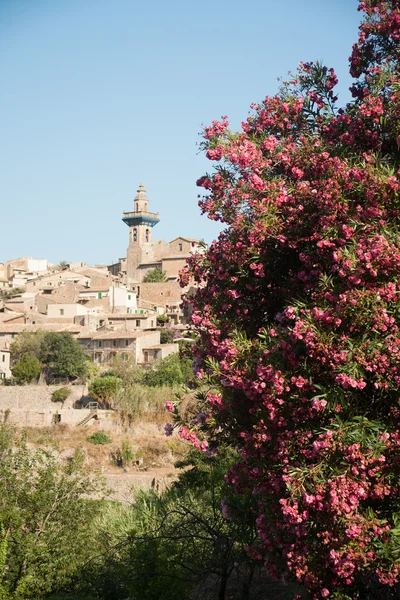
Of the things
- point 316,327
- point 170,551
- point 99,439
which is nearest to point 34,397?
point 99,439

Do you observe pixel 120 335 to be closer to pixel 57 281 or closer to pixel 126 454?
pixel 126 454

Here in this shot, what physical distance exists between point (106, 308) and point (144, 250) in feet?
113

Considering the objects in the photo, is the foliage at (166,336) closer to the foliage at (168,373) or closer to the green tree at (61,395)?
the foliage at (168,373)

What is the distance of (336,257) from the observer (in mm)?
6699

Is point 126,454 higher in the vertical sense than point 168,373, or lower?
lower

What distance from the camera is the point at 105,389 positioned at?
44531 mm

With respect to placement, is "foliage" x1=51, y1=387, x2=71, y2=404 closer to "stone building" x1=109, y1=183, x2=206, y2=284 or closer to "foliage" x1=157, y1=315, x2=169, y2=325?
"foliage" x1=157, y1=315, x2=169, y2=325

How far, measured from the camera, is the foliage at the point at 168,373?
1779 inches

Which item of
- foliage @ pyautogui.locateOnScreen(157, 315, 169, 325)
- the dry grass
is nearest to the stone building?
foliage @ pyautogui.locateOnScreen(157, 315, 169, 325)

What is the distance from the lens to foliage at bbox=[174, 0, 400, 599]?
20.4 ft

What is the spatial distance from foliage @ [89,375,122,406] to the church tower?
4872 cm

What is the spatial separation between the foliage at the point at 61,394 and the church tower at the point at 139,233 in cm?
4775

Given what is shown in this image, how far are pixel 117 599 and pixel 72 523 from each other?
2646 millimetres

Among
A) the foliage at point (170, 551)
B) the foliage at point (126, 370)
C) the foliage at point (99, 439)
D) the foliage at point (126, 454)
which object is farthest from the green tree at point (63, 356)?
the foliage at point (170, 551)
